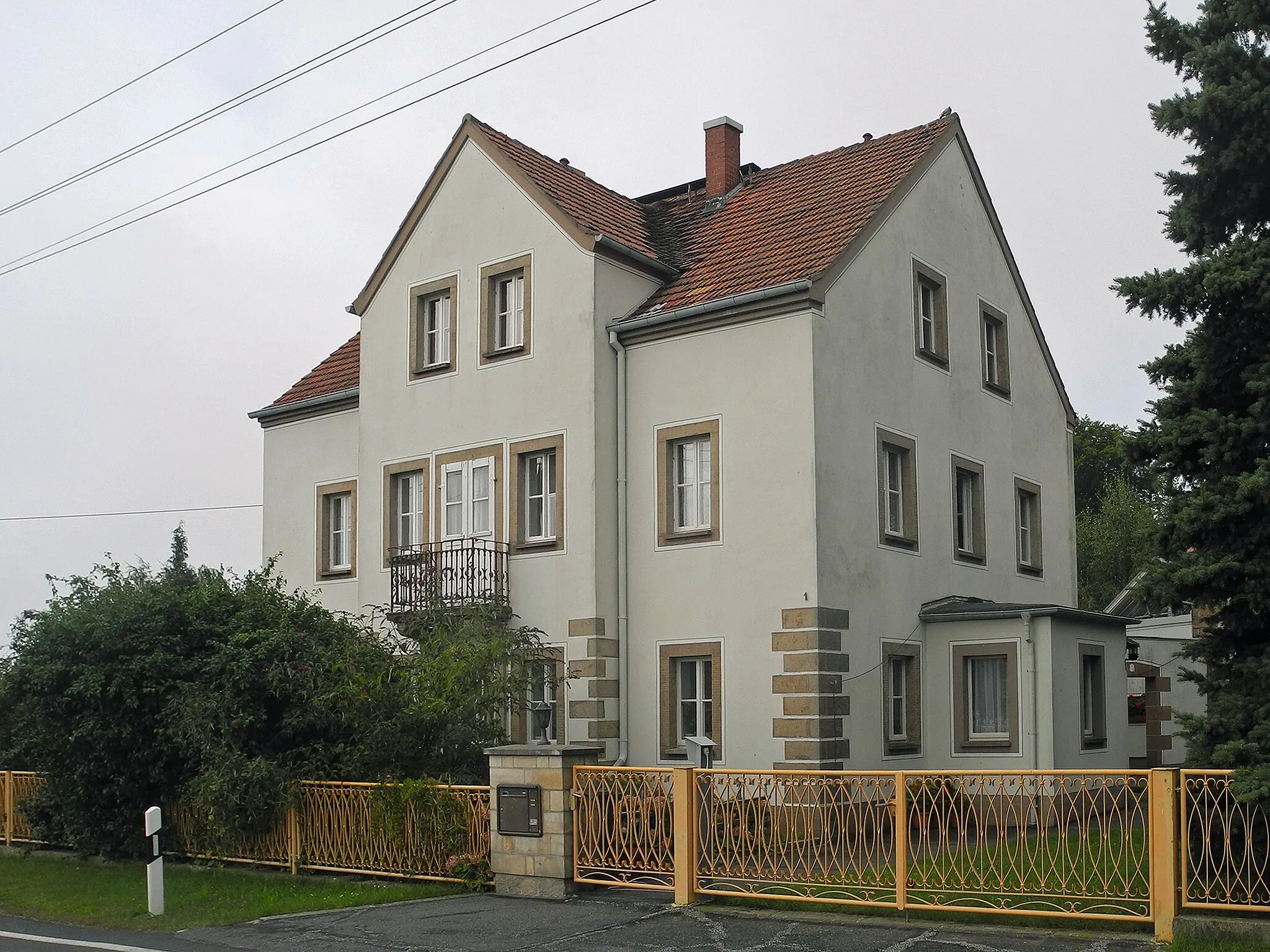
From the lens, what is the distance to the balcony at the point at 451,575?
2319 cm

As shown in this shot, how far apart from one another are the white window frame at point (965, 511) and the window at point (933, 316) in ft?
6.85

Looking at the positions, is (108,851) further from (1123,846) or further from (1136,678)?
(1136,678)

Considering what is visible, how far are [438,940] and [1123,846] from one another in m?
6.01

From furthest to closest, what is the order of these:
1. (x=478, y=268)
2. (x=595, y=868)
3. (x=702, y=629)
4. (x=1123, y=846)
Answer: (x=478, y=268)
(x=702, y=629)
(x=595, y=868)
(x=1123, y=846)

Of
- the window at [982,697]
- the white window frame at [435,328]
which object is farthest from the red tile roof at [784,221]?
the window at [982,697]

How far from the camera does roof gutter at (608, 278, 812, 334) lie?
20781mm

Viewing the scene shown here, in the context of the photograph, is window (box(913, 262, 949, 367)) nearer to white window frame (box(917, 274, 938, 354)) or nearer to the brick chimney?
white window frame (box(917, 274, 938, 354))

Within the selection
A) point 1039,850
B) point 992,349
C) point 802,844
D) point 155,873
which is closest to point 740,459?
point 992,349

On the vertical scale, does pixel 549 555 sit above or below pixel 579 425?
below

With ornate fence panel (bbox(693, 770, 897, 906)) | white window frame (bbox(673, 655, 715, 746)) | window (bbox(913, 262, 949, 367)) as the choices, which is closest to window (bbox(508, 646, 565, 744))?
white window frame (bbox(673, 655, 715, 746))

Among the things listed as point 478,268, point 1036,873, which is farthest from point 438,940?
point 478,268

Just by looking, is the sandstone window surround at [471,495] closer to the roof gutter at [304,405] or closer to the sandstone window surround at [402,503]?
the sandstone window surround at [402,503]

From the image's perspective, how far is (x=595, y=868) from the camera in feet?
48.5

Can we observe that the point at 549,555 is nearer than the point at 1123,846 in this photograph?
No
